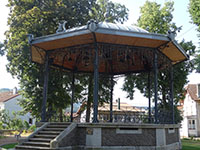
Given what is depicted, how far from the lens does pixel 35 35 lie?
19000mm

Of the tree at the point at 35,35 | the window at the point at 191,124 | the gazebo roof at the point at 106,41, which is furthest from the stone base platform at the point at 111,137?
the window at the point at 191,124

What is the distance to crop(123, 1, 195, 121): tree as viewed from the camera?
23.7 meters

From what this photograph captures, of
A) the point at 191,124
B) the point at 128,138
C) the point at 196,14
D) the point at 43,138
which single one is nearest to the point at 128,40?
the point at 128,138

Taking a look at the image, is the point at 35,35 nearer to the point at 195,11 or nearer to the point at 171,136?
the point at 171,136

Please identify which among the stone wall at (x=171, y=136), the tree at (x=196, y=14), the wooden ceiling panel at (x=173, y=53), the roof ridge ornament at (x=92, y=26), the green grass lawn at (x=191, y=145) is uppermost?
the tree at (x=196, y=14)

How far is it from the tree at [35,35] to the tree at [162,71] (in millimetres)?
7452

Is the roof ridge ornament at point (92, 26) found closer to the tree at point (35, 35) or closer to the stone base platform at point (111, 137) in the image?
the stone base platform at point (111, 137)

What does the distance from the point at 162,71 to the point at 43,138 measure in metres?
16.8

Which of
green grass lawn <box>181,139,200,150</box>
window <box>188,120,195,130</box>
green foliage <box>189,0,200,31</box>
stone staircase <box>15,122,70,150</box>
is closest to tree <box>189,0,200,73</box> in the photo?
green foliage <box>189,0,200,31</box>

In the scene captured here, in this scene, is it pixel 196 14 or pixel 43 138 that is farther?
pixel 196 14

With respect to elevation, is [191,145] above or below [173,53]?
below

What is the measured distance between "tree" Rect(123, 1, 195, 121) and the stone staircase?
11677 millimetres

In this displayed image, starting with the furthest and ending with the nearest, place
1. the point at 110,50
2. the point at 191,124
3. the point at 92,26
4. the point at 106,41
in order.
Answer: the point at 191,124 → the point at 110,50 → the point at 106,41 → the point at 92,26

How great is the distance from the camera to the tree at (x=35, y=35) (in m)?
19.2
